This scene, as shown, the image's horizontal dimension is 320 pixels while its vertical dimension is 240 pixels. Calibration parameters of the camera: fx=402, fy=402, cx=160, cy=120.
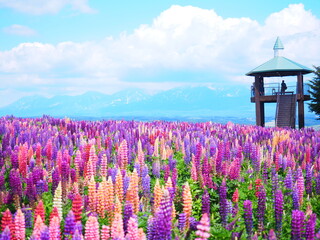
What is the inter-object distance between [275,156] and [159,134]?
3.59 m

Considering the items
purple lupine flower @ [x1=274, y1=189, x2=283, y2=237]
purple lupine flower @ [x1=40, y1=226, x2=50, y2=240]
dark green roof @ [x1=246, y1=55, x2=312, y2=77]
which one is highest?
dark green roof @ [x1=246, y1=55, x2=312, y2=77]

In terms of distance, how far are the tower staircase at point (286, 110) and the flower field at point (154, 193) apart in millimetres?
23938

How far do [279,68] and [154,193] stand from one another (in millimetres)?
33396

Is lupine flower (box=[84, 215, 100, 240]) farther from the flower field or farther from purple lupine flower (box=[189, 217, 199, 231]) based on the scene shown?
purple lupine flower (box=[189, 217, 199, 231])

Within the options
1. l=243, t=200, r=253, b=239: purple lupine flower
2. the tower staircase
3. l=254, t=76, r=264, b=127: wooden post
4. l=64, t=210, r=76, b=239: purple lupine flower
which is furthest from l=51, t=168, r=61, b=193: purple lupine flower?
l=254, t=76, r=264, b=127: wooden post

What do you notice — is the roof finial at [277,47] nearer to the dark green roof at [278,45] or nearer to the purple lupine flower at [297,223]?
the dark green roof at [278,45]

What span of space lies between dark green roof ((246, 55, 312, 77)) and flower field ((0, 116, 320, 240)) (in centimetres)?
2670

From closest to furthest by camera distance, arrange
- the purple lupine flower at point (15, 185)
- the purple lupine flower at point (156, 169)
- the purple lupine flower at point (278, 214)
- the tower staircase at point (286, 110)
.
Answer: the purple lupine flower at point (278, 214)
the purple lupine flower at point (15, 185)
the purple lupine flower at point (156, 169)
the tower staircase at point (286, 110)

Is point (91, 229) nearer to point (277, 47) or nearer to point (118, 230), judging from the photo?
point (118, 230)

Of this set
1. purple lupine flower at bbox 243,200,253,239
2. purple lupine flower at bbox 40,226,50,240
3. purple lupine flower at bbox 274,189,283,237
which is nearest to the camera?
purple lupine flower at bbox 40,226,50,240

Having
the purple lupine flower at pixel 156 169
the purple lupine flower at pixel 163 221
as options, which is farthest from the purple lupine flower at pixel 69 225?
the purple lupine flower at pixel 156 169

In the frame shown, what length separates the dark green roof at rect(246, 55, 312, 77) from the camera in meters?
36.7

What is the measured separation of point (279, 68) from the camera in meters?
36.6

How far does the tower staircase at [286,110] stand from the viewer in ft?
112
